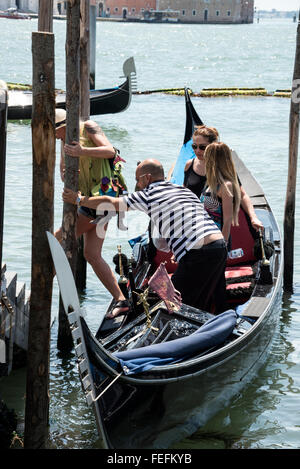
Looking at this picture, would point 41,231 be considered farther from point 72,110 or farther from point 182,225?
point 72,110

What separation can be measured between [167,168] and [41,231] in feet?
20.6

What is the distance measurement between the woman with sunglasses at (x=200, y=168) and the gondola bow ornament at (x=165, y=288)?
0.87 m

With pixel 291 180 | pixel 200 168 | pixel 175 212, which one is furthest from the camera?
pixel 291 180

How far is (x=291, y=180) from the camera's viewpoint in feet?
15.3

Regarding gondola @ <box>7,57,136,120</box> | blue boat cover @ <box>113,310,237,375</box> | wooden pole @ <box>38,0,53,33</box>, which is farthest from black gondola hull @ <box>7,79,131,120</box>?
blue boat cover @ <box>113,310,237,375</box>

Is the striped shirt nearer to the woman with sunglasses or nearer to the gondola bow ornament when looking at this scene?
the gondola bow ornament

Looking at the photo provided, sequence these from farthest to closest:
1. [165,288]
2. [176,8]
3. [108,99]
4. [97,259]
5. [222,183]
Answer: [176,8]
[108,99]
[97,259]
[222,183]
[165,288]

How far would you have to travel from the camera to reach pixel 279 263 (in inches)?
157

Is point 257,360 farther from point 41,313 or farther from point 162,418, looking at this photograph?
point 41,313

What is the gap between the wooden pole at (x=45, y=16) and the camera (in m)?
2.89

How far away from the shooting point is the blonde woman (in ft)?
11.0

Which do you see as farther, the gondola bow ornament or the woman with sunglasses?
the woman with sunglasses

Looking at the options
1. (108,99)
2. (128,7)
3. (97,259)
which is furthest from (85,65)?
(128,7)
